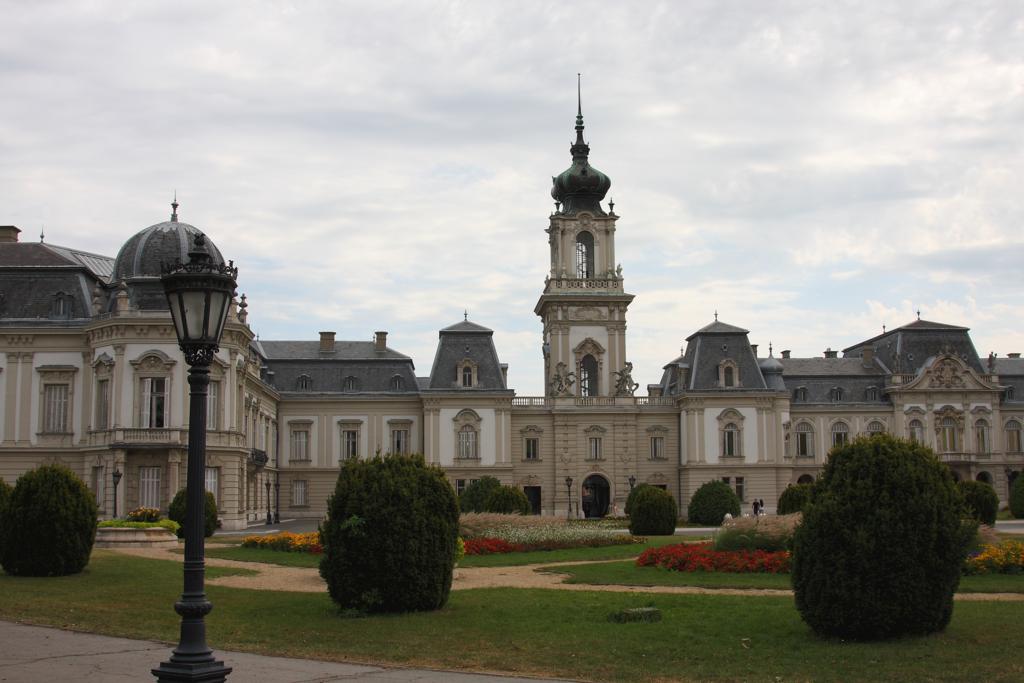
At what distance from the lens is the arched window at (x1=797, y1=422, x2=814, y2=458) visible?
231 feet

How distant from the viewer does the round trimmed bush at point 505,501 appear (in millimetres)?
43062

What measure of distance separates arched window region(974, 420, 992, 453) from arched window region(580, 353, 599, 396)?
24.8 meters

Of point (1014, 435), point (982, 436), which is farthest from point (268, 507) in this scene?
point (1014, 435)

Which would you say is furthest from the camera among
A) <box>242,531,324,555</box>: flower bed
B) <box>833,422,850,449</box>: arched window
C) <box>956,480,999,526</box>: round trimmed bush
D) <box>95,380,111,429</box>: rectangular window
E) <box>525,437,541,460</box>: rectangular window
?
<box>833,422,850,449</box>: arched window

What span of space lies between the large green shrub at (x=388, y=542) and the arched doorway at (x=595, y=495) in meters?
48.6

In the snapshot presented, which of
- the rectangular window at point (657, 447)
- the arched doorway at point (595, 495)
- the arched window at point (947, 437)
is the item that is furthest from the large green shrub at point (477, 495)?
the arched window at point (947, 437)

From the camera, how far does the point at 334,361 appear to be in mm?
68938

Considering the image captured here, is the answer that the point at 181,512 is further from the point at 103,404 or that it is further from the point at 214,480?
the point at 103,404

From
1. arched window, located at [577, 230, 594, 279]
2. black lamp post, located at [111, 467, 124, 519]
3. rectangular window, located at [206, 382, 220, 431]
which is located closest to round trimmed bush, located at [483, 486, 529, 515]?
rectangular window, located at [206, 382, 220, 431]

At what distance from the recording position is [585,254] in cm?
7175

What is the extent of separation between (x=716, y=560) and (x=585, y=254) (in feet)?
155

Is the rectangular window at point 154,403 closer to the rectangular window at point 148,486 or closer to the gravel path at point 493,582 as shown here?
the rectangular window at point 148,486

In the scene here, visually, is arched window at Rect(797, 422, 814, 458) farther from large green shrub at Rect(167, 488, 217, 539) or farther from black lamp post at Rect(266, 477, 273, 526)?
large green shrub at Rect(167, 488, 217, 539)

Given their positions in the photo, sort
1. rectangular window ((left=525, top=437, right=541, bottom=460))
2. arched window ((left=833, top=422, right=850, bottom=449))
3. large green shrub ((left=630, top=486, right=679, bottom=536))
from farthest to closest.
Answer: arched window ((left=833, top=422, right=850, bottom=449))
rectangular window ((left=525, top=437, right=541, bottom=460))
large green shrub ((left=630, top=486, right=679, bottom=536))
